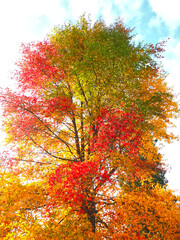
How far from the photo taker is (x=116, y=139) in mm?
8750

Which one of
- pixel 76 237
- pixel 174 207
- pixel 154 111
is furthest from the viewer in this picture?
pixel 154 111

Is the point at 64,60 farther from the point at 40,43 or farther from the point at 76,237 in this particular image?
the point at 76,237

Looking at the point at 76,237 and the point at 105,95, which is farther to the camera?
the point at 105,95

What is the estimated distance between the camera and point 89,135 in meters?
11.7

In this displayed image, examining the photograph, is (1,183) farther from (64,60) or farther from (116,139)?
(64,60)

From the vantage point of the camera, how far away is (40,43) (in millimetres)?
12859

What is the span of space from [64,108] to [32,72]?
3.76 m

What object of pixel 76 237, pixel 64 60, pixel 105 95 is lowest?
pixel 76 237

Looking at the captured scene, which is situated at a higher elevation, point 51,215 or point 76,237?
point 51,215

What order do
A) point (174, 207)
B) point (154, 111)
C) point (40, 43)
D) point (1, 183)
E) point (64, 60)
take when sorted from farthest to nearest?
point (40, 43), point (64, 60), point (154, 111), point (1, 183), point (174, 207)

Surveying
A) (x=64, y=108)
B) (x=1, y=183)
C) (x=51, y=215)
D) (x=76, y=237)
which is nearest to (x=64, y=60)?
(x=64, y=108)

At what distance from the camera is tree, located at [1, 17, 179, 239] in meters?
8.10

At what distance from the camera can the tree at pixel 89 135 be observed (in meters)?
8.10

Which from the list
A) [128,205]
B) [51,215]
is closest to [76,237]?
[51,215]
